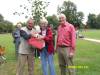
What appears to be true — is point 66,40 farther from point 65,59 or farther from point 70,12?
point 70,12

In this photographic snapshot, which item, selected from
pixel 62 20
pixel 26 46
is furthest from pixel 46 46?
pixel 62 20

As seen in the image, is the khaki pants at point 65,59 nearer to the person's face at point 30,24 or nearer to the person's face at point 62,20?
the person's face at point 62,20

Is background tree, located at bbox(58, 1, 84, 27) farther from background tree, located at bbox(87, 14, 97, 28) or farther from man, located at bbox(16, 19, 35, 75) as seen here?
background tree, located at bbox(87, 14, 97, 28)

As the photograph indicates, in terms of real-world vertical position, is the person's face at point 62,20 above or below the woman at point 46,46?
above

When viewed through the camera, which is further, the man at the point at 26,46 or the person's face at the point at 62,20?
the man at the point at 26,46

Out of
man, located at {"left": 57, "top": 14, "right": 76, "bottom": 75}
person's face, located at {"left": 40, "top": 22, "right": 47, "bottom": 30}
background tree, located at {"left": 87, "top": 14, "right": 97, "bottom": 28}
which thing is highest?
person's face, located at {"left": 40, "top": 22, "right": 47, "bottom": 30}

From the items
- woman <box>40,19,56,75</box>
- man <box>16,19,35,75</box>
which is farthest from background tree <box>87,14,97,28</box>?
woman <box>40,19,56,75</box>

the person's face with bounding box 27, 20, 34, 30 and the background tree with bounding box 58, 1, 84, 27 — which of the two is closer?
the person's face with bounding box 27, 20, 34, 30

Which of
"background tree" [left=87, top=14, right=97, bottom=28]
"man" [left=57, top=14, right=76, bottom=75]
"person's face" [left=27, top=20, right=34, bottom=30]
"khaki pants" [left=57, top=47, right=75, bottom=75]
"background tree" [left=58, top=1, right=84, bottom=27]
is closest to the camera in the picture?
"man" [left=57, top=14, right=76, bottom=75]

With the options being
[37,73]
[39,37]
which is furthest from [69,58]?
[37,73]

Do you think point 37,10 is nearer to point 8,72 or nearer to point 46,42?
point 8,72

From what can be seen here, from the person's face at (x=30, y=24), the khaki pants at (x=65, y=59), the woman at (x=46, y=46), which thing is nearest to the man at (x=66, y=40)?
the khaki pants at (x=65, y=59)

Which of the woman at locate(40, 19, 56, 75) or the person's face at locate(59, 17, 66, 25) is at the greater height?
the person's face at locate(59, 17, 66, 25)

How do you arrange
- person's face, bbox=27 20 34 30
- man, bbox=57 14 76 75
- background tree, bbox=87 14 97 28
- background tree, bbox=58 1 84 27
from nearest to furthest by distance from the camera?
1. man, bbox=57 14 76 75
2. person's face, bbox=27 20 34 30
3. background tree, bbox=58 1 84 27
4. background tree, bbox=87 14 97 28
